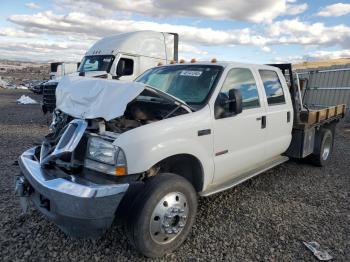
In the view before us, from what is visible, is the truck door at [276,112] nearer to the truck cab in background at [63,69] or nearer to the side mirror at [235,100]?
the side mirror at [235,100]

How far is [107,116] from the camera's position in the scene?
3.32 meters

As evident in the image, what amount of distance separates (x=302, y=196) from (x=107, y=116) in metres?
3.28

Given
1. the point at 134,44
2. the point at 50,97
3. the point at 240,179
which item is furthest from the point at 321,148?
the point at 50,97

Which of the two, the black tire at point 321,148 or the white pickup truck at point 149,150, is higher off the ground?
the white pickup truck at point 149,150

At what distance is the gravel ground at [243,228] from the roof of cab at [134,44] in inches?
253

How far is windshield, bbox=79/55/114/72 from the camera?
11.2m

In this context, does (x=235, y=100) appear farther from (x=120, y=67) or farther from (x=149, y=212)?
(x=120, y=67)

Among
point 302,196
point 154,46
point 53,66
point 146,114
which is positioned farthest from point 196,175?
point 53,66

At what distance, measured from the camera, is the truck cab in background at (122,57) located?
1116 centimetres

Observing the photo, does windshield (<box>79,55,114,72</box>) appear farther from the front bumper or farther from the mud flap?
the front bumper

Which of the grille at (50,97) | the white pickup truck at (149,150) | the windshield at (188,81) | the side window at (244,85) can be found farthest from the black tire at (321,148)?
the grille at (50,97)

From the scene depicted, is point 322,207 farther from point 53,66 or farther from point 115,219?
point 53,66

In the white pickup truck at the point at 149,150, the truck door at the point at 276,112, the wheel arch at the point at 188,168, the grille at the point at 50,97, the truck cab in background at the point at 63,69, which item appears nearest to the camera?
the white pickup truck at the point at 149,150

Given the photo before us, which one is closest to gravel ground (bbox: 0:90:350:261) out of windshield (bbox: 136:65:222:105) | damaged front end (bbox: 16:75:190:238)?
damaged front end (bbox: 16:75:190:238)
